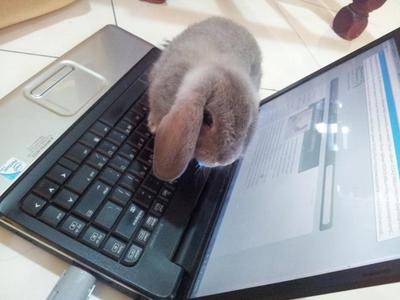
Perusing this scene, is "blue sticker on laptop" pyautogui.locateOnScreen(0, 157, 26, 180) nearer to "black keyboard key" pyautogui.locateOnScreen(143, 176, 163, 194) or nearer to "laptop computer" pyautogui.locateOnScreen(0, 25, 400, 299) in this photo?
"laptop computer" pyautogui.locateOnScreen(0, 25, 400, 299)

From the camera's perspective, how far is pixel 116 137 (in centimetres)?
43

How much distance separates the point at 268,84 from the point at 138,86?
0.91ft

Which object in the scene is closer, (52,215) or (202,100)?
(52,215)

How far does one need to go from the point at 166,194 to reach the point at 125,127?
0.33 ft

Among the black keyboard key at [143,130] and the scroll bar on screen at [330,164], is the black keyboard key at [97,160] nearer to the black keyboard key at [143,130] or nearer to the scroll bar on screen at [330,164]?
the black keyboard key at [143,130]

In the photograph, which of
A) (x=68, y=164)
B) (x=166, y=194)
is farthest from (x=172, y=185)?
(x=68, y=164)

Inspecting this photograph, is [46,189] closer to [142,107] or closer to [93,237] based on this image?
[93,237]

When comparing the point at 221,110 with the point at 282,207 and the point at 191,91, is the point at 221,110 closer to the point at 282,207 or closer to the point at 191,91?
the point at 191,91

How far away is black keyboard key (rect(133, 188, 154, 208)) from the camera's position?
0.39 metres

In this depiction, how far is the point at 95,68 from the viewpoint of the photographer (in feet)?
1.65

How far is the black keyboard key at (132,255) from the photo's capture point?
0.34 m

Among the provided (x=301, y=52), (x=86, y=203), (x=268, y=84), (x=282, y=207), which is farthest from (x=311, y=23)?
(x=86, y=203)

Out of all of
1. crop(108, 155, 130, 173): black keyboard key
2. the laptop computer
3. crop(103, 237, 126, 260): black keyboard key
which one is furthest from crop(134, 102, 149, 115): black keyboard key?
crop(103, 237, 126, 260): black keyboard key

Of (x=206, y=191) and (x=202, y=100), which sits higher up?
(x=202, y=100)
